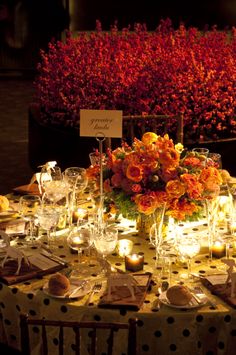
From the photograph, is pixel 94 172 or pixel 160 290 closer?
pixel 160 290

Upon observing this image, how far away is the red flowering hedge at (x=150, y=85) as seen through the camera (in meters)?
5.66

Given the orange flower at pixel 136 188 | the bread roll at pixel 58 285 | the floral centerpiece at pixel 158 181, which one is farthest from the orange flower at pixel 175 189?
the bread roll at pixel 58 285

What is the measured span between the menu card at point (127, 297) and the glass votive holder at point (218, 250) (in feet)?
1.20

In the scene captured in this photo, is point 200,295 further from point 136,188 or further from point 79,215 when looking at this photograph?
point 79,215

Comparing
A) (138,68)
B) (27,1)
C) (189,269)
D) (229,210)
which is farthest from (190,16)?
(189,269)

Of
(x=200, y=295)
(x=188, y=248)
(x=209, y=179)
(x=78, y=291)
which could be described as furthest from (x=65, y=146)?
(x=200, y=295)

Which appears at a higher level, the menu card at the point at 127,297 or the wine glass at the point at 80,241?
the wine glass at the point at 80,241

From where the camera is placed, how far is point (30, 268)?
3111mm

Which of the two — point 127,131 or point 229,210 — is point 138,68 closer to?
point 127,131

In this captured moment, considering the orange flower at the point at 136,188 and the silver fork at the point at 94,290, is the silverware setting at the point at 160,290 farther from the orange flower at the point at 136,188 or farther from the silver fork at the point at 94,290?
the orange flower at the point at 136,188

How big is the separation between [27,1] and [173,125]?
5.34m

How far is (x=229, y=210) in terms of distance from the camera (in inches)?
142

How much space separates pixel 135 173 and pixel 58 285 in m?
0.59

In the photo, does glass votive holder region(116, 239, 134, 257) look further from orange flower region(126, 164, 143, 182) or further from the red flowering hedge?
the red flowering hedge
